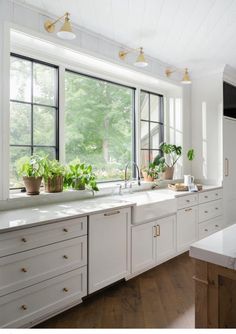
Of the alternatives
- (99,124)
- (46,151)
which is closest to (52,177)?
(46,151)

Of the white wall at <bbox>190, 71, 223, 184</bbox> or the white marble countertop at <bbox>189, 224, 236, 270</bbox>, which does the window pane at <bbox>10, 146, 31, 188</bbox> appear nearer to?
the white marble countertop at <bbox>189, 224, 236, 270</bbox>

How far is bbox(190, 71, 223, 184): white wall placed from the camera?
13.6ft

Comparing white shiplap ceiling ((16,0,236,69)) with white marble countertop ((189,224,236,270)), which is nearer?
white marble countertop ((189,224,236,270))

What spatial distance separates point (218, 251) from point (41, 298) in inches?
56.0

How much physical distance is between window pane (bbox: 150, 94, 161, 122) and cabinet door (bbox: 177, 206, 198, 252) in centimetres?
165

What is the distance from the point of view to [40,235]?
1.89 m

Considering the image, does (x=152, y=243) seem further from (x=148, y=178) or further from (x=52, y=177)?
(x=52, y=177)

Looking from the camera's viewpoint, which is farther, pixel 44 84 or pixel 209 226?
pixel 209 226

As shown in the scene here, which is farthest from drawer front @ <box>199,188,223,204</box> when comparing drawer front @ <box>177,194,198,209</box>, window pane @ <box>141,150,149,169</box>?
window pane @ <box>141,150,149,169</box>

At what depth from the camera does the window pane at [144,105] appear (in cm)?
411

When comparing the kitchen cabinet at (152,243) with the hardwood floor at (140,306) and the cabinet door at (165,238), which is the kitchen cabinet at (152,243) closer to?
the cabinet door at (165,238)

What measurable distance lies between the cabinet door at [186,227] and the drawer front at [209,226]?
16cm

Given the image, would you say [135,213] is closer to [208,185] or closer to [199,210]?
[199,210]

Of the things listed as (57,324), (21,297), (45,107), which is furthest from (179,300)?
(45,107)
